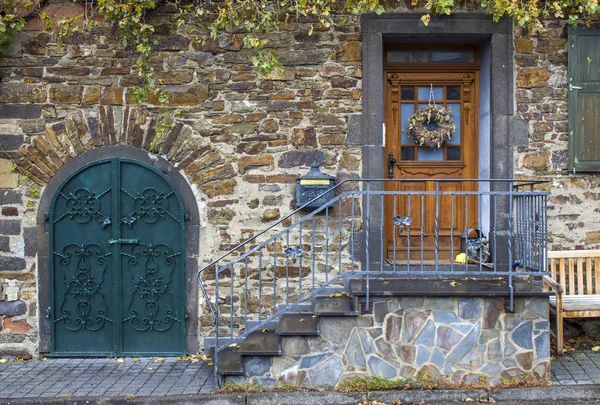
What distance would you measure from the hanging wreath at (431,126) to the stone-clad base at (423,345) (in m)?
1.98

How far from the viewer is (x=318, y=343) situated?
537 centimetres

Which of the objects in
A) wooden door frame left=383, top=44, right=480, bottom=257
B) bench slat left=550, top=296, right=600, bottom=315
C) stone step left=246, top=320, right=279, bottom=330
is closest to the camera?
stone step left=246, top=320, right=279, bottom=330

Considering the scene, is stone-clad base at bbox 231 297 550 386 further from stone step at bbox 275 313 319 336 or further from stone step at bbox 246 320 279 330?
stone step at bbox 246 320 279 330

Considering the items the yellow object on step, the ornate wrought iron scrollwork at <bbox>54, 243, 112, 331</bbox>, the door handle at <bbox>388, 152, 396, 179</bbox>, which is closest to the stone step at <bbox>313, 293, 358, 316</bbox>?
the yellow object on step

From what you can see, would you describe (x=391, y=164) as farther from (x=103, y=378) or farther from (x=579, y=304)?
(x=103, y=378)

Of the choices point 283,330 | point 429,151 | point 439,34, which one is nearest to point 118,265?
point 283,330

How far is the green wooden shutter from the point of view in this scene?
641cm

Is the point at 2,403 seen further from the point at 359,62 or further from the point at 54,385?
the point at 359,62

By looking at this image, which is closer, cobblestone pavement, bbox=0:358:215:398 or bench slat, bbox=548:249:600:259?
cobblestone pavement, bbox=0:358:215:398

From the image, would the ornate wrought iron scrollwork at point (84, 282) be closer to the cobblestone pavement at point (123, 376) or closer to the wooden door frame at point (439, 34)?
the cobblestone pavement at point (123, 376)

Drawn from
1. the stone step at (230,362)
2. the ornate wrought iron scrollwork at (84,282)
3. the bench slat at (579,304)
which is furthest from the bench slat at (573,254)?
the ornate wrought iron scrollwork at (84,282)

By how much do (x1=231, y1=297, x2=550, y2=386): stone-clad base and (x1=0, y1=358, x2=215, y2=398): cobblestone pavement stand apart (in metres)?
0.74

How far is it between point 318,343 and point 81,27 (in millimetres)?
3927

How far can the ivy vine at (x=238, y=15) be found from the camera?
585 centimetres
